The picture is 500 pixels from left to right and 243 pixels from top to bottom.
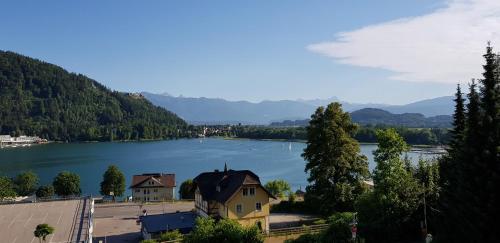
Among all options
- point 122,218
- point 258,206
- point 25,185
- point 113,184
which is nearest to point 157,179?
point 113,184

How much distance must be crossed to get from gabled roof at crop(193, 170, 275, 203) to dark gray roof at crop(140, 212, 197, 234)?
2.41m

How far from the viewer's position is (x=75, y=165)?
117312 millimetres

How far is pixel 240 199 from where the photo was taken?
32.5 meters

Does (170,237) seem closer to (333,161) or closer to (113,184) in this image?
(333,161)

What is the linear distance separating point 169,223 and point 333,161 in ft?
42.9

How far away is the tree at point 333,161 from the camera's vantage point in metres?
33.7

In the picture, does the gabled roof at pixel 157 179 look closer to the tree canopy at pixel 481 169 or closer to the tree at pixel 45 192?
the tree at pixel 45 192

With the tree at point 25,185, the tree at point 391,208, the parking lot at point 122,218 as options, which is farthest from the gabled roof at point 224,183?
the tree at point 25,185

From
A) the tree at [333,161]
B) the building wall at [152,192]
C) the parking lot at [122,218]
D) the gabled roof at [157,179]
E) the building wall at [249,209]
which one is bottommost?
the building wall at [152,192]

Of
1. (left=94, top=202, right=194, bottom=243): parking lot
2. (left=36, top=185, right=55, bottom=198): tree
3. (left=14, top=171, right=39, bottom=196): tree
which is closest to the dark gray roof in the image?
(left=94, top=202, right=194, bottom=243): parking lot

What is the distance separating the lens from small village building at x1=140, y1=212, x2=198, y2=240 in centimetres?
3222

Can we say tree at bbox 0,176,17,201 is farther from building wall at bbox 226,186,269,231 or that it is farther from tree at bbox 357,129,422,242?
tree at bbox 357,129,422,242

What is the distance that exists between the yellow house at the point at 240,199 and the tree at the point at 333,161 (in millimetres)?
4082

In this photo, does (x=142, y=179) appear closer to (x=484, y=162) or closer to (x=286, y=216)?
(x=286, y=216)
